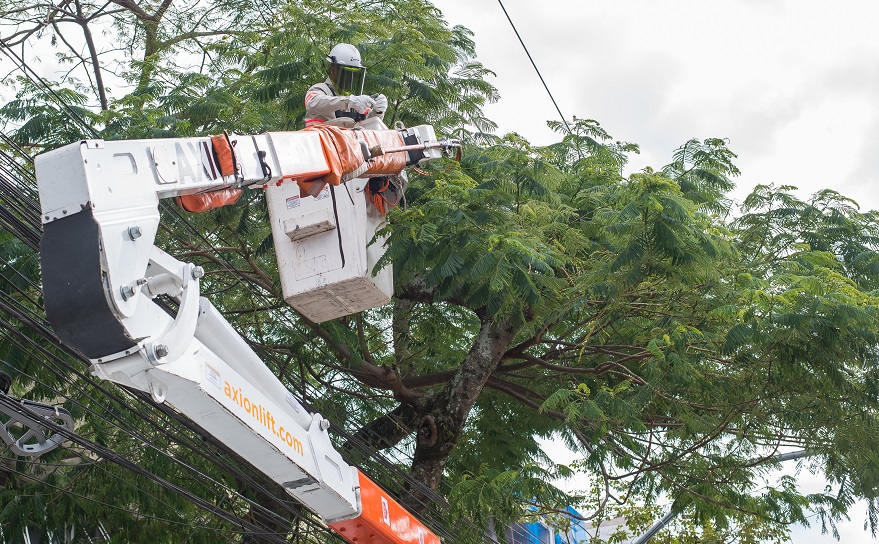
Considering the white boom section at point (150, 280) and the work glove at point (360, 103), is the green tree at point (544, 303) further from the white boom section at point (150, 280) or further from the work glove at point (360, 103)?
the white boom section at point (150, 280)

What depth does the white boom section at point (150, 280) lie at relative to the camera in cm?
361

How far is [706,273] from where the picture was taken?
24.8ft

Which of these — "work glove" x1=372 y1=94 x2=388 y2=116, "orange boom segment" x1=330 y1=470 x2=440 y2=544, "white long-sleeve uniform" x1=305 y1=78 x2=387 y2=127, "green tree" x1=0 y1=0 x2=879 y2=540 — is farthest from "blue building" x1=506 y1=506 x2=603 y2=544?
"white long-sleeve uniform" x1=305 y1=78 x2=387 y2=127

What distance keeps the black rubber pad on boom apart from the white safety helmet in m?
4.14

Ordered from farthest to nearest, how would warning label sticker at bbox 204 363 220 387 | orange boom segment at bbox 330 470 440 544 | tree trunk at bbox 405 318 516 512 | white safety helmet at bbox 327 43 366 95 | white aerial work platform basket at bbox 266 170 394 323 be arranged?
tree trunk at bbox 405 318 516 512 < white safety helmet at bbox 327 43 366 95 < white aerial work platform basket at bbox 266 170 394 323 < orange boom segment at bbox 330 470 440 544 < warning label sticker at bbox 204 363 220 387

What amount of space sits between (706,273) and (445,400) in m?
3.16

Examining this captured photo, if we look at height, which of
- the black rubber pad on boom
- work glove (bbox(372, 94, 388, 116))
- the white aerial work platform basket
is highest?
work glove (bbox(372, 94, 388, 116))

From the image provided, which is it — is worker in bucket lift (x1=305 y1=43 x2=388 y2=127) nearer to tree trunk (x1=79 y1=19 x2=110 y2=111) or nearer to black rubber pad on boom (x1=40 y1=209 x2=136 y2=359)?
black rubber pad on boom (x1=40 y1=209 x2=136 y2=359)

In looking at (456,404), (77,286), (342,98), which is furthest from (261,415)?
(456,404)

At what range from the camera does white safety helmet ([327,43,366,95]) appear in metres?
7.57

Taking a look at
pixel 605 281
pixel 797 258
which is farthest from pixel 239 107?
pixel 797 258

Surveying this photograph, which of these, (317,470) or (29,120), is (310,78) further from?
(317,470)

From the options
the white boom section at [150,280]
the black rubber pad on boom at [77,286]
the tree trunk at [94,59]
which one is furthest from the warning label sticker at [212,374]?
the tree trunk at [94,59]

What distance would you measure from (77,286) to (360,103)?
3934 millimetres
